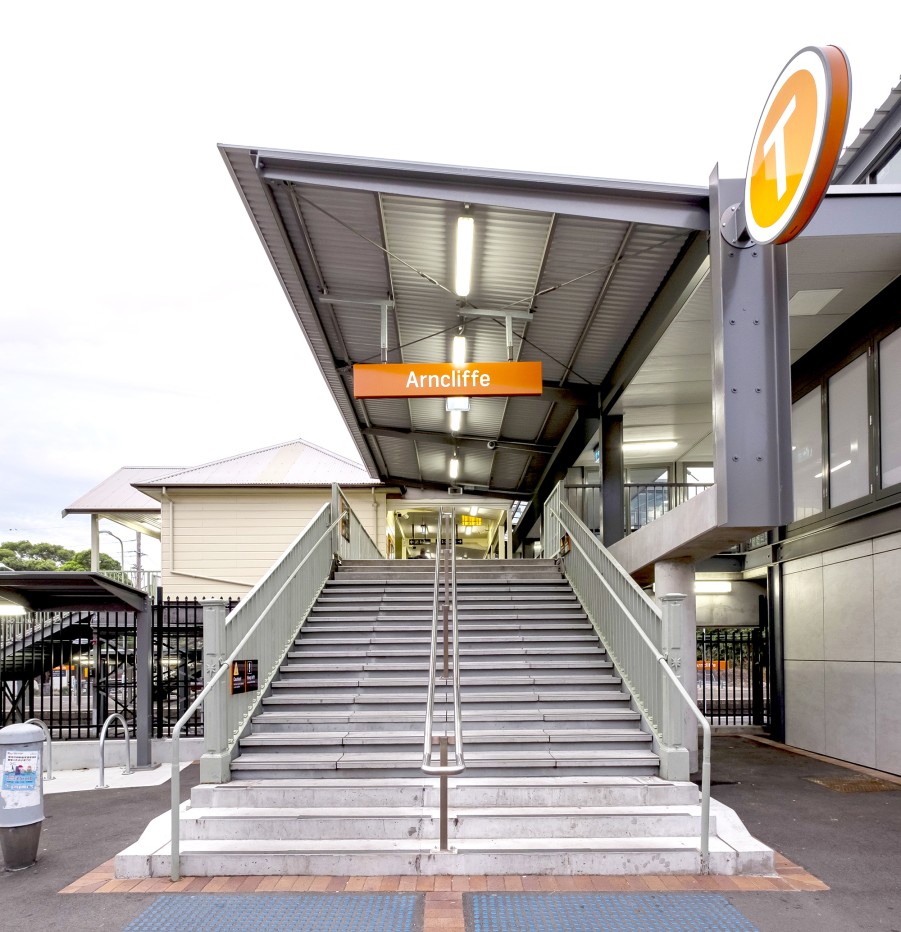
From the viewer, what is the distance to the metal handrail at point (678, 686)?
5.83 m

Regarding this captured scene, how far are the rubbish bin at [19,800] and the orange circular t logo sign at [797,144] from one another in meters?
7.09

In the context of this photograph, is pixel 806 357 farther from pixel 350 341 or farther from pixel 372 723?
pixel 372 723

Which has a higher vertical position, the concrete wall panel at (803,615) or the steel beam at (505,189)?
the steel beam at (505,189)

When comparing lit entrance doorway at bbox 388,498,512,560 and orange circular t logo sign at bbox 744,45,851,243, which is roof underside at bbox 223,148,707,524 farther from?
lit entrance doorway at bbox 388,498,512,560

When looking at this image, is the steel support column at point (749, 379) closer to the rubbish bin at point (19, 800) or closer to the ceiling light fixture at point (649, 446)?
the rubbish bin at point (19, 800)

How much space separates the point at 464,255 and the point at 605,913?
21.1 feet

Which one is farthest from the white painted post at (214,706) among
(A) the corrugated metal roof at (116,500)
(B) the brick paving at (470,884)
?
(A) the corrugated metal roof at (116,500)

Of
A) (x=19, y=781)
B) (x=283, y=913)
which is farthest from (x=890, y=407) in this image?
(x=19, y=781)

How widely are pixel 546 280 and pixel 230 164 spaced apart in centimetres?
387

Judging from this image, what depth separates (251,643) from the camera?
7.85 meters

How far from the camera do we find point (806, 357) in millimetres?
Result: 12484

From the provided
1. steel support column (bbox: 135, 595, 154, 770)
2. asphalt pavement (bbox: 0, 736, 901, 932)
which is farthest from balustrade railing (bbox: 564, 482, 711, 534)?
Result: steel support column (bbox: 135, 595, 154, 770)

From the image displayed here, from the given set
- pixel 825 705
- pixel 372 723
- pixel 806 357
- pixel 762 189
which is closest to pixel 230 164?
pixel 762 189

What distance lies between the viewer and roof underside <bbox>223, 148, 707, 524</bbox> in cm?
797
